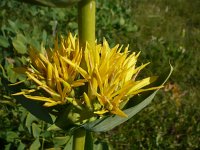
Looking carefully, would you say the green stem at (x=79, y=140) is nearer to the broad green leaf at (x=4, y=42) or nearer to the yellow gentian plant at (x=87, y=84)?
the yellow gentian plant at (x=87, y=84)

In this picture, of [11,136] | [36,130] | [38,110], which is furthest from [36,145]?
[38,110]

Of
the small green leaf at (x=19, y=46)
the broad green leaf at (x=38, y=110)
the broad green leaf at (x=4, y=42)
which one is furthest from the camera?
the broad green leaf at (x=4, y=42)

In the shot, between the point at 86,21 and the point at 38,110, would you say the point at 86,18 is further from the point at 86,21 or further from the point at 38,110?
the point at 38,110

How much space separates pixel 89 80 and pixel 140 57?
2.22 metres

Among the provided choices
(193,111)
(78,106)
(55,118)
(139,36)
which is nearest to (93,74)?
(78,106)

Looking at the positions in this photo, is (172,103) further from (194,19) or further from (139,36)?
(194,19)

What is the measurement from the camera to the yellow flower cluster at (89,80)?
107 centimetres

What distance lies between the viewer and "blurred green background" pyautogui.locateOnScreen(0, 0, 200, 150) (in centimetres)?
196

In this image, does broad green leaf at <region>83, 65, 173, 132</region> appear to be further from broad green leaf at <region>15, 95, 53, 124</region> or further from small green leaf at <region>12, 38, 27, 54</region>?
small green leaf at <region>12, 38, 27, 54</region>

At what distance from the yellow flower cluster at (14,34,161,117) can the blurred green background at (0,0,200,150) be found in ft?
0.92

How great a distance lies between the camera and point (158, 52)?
11.2ft

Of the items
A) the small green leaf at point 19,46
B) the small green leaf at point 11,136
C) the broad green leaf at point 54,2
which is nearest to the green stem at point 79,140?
the broad green leaf at point 54,2

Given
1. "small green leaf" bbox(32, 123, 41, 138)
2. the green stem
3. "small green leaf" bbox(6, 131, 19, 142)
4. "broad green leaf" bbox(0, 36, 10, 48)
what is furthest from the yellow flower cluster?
"broad green leaf" bbox(0, 36, 10, 48)

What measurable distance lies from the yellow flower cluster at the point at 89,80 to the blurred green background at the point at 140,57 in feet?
0.92
